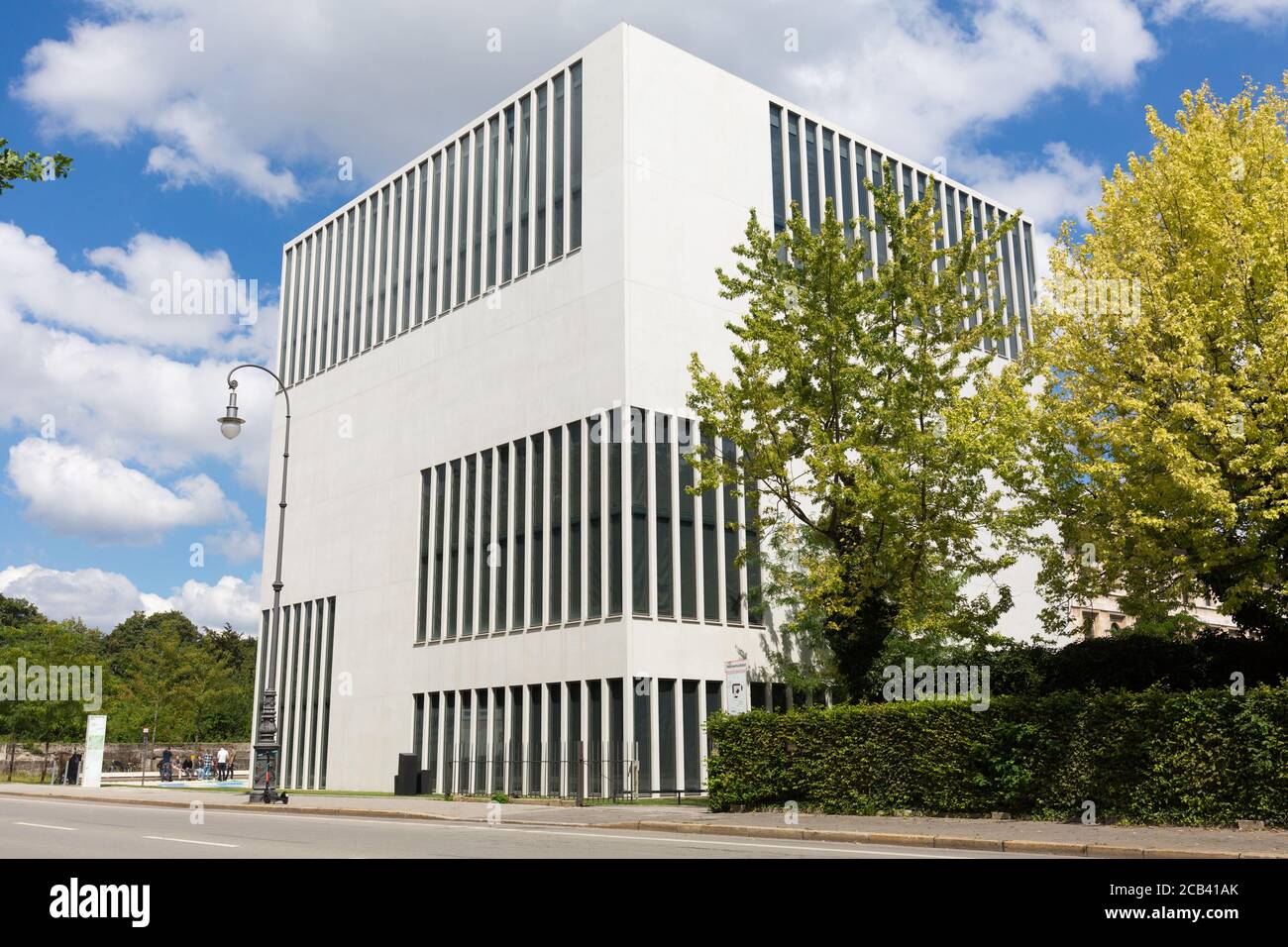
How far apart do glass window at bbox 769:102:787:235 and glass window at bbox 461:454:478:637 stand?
1382 cm

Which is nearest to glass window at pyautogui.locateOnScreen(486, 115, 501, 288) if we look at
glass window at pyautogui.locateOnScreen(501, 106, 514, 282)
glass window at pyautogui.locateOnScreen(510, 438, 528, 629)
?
glass window at pyautogui.locateOnScreen(501, 106, 514, 282)

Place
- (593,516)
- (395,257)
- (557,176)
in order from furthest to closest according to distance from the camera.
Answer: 1. (395,257)
2. (557,176)
3. (593,516)

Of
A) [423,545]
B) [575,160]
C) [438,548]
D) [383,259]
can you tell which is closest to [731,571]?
[438,548]

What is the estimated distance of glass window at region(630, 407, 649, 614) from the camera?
3294 centimetres

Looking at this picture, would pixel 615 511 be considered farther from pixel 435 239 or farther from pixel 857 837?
pixel 857 837

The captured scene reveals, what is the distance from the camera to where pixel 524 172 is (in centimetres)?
3984

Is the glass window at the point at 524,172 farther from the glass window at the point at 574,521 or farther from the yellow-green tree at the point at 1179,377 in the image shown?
the yellow-green tree at the point at 1179,377

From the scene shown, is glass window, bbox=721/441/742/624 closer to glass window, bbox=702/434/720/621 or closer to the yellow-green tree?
glass window, bbox=702/434/720/621

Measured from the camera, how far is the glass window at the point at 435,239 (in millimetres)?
43312

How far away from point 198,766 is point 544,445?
41.2 metres

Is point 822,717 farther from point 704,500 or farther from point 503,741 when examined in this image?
point 503,741

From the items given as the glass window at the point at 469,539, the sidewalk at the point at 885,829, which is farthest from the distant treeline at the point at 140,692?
the sidewalk at the point at 885,829

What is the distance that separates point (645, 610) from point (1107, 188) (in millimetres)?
16793

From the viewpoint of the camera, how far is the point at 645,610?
32875 millimetres
